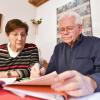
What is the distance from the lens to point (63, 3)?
2.14 meters

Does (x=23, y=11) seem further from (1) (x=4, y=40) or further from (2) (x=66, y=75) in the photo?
(2) (x=66, y=75)

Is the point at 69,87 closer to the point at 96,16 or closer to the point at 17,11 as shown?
the point at 96,16

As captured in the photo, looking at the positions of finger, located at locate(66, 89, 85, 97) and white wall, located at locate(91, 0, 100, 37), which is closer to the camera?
finger, located at locate(66, 89, 85, 97)

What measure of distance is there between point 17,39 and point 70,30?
0.60m

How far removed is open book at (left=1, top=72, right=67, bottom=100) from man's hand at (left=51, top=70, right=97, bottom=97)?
0.07 feet

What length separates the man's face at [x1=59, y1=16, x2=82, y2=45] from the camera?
126cm

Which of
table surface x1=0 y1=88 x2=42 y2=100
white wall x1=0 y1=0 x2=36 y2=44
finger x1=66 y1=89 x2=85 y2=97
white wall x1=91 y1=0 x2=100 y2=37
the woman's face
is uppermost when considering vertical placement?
white wall x1=0 y1=0 x2=36 y2=44

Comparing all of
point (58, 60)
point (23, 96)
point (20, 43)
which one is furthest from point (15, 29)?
point (23, 96)

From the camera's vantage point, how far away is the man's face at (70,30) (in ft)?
4.15

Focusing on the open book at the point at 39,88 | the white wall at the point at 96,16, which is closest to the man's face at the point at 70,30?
the white wall at the point at 96,16

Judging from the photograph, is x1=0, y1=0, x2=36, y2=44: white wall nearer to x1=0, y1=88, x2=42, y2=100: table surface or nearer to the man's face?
the man's face

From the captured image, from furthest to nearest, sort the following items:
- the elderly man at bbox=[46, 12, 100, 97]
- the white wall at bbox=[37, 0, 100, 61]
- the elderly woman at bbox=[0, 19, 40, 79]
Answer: the white wall at bbox=[37, 0, 100, 61], the elderly woman at bbox=[0, 19, 40, 79], the elderly man at bbox=[46, 12, 100, 97]

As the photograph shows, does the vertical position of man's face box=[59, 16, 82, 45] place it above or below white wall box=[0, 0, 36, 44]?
below

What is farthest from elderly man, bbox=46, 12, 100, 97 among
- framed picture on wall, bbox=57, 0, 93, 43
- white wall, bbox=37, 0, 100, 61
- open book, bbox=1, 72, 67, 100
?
white wall, bbox=37, 0, 100, 61
